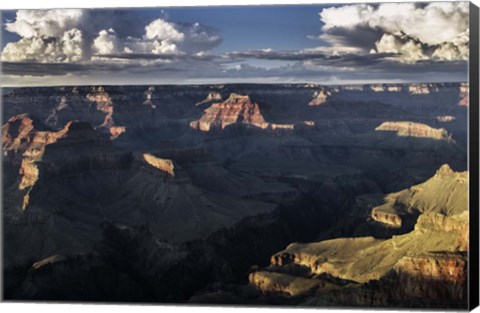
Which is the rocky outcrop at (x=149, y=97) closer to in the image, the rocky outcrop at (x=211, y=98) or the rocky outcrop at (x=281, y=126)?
the rocky outcrop at (x=211, y=98)

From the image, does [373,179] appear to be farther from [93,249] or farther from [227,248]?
[93,249]

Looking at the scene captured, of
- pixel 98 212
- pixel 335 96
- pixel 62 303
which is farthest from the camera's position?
pixel 335 96

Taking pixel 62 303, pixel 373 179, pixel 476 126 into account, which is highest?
pixel 476 126

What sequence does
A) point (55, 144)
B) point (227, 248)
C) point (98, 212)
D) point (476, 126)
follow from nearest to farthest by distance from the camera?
point (476, 126)
point (227, 248)
point (98, 212)
point (55, 144)

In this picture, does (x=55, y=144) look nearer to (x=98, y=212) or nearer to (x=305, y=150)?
(x=98, y=212)

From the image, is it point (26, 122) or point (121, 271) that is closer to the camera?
point (121, 271)

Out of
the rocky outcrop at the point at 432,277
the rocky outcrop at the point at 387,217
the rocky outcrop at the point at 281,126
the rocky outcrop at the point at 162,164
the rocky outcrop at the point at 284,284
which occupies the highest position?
the rocky outcrop at the point at 432,277

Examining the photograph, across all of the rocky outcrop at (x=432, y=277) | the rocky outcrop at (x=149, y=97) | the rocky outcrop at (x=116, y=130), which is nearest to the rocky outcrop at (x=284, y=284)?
the rocky outcrop at (x=432, y=277)

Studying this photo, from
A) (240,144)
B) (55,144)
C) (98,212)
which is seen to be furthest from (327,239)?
(240,144)

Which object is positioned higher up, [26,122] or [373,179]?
[26,122]
